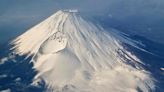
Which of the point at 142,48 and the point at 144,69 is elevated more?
the point at 142,48

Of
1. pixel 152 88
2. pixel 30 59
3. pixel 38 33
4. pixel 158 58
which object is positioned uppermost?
pixel 38 33

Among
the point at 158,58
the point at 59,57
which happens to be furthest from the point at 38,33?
the point at 158,58

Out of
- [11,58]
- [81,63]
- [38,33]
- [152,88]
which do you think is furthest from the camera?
[38,33]

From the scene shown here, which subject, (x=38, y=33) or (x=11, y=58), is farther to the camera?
(x=38, y=33)

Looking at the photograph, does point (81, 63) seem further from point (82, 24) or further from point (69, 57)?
point (82, 24)

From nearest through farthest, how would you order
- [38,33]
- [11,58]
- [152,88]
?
1. [152,88]
2. [11,58]
3. [38,33]

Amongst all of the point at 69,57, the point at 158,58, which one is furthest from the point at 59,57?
the point at 158,58
